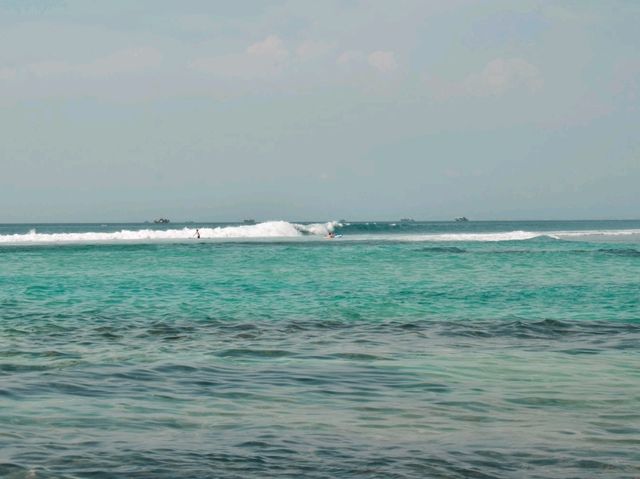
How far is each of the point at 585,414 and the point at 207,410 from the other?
4360 millimetres

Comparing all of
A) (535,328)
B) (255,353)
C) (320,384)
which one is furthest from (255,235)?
(320,384)

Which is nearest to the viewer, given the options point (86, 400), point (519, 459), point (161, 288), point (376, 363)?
point (519, 459)

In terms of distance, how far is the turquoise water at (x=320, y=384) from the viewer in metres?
8.66

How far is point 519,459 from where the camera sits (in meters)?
8.61

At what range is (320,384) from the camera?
483 inches

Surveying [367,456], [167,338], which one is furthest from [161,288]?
[367,456]

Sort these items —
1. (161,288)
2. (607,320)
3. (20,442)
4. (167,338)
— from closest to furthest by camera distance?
(20,442) < (167,338) < (607,320) < (161,288)

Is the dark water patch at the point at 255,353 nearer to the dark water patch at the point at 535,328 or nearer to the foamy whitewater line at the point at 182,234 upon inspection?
the dark water patch at the point at 535,328

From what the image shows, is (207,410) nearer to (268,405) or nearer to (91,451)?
(268,405)

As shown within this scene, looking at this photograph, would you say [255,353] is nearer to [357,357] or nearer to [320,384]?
[357,357]

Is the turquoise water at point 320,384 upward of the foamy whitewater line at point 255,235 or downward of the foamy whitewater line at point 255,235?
downward

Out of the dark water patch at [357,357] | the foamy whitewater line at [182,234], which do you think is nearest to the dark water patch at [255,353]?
the dark water patch at [357,357]

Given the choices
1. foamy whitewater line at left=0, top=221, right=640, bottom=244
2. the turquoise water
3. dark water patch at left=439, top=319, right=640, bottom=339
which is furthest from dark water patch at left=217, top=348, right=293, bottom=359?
foamy whitewater line at left=0, top=221, right=640, bottom=244

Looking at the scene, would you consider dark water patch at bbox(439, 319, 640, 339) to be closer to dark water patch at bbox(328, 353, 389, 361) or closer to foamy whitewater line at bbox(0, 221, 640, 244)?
dark water patch at bbox(328, 353, 389, 361)
